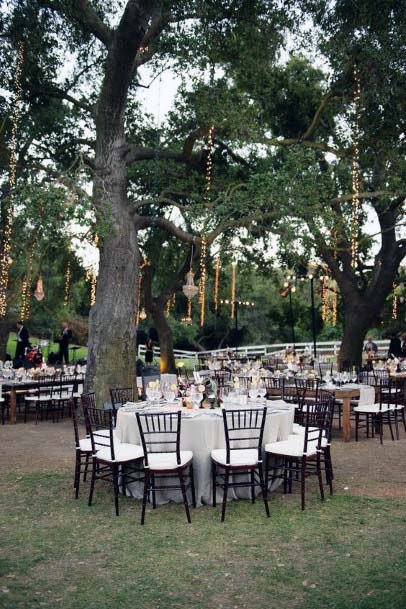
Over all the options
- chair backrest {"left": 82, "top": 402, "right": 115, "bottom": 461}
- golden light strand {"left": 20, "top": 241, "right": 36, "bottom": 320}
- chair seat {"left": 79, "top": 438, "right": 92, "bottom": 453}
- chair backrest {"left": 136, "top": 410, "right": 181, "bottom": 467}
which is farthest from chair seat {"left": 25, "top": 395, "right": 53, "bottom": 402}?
chair backrest {"left": 136, "top": 410, "right": 181, "bottom": 467}

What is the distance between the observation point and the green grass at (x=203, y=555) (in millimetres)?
4090

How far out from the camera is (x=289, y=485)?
271 inches

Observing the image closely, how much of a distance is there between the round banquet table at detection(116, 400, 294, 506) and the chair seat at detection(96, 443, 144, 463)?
208 millimetres

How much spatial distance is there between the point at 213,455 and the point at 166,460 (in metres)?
0.48

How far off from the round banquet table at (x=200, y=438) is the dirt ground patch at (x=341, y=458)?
3.61ft

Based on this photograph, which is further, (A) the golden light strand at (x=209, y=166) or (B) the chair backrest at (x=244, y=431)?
(A) the golden light strand at (x=209, y=166)

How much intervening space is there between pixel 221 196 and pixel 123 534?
25.6ft

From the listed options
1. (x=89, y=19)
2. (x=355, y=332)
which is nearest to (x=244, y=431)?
(x=89, y=19)

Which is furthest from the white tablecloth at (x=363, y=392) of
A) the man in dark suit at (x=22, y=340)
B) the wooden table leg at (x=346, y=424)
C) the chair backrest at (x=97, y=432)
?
the man in dark suit at (x=22, y=340)

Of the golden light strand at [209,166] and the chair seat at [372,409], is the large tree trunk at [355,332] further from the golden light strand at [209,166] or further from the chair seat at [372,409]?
the chair seat at [372,409]

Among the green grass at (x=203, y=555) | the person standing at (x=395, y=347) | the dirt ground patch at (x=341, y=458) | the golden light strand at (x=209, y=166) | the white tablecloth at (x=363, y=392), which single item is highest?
the golden light strand at (x=209, y=166)

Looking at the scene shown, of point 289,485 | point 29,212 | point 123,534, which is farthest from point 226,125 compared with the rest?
point 123,534

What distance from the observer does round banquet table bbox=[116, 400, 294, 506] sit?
250 inches

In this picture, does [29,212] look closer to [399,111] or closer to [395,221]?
[399,111]
